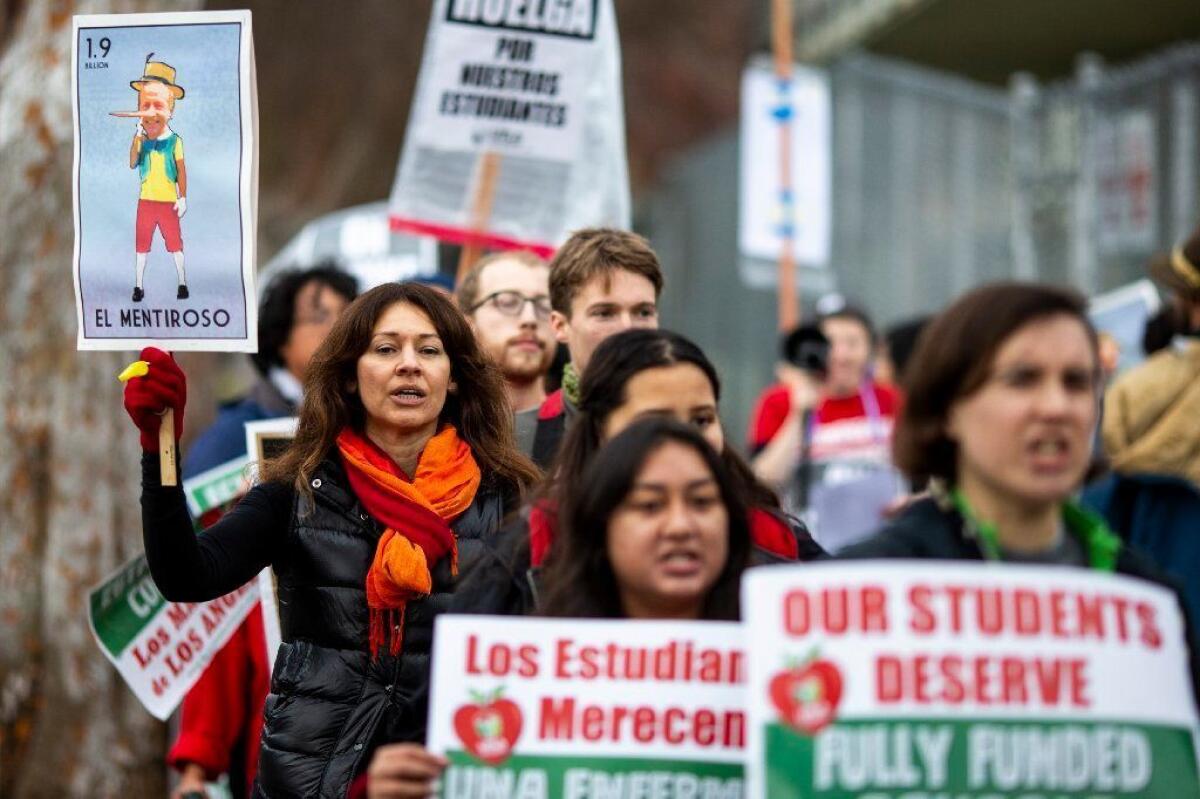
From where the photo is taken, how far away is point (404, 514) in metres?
4.55

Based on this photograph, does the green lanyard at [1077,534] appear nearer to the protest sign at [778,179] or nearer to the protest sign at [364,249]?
the protest sign at [364,249]

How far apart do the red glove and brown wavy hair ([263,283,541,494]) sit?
1.27ft

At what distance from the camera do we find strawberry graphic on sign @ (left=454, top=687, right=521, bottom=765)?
11.5 ft

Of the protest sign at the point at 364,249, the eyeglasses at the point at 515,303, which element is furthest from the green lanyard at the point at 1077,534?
the protest sign at the point at 364,249

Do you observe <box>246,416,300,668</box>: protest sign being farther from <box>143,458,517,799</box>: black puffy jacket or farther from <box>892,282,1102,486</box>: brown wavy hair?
<box>892,282,1102,486</box>: brown wavy hair

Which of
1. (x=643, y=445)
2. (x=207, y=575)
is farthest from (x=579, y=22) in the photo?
(x=643, y=445)

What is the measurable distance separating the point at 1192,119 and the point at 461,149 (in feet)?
23.1

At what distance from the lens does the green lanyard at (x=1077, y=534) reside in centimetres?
331

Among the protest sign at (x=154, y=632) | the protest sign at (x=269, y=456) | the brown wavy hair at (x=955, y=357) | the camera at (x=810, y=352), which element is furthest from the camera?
the camera at (x=810, y=352)

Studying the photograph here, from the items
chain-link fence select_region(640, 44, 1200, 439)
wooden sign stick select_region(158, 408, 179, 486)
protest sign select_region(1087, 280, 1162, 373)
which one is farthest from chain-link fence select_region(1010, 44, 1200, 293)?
wooden sign stick select_region(158, 408, 179, 486)

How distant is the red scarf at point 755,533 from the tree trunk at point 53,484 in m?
5.00

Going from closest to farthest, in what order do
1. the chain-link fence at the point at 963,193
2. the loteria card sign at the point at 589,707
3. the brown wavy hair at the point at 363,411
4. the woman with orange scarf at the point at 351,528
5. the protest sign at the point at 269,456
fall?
1. the loteria card sign at the point at 589,707
2. the woman with orange scarf at the point at 351,528
3. the brown wavy hair at the point at 363,411
4. the protest sign at the point at 269,456
5. the chain-link fence at the point at 963,193

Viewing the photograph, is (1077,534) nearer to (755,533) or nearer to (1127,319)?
(755,533)

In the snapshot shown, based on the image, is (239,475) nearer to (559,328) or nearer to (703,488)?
(559,328)
